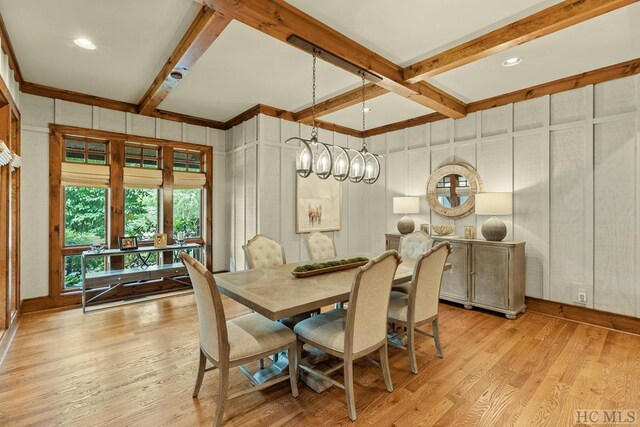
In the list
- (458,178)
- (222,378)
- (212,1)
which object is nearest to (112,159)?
(212,1)

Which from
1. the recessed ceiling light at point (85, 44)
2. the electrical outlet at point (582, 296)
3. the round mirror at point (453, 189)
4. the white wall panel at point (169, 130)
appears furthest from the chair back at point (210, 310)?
the electrical outlet at point (582, 296)

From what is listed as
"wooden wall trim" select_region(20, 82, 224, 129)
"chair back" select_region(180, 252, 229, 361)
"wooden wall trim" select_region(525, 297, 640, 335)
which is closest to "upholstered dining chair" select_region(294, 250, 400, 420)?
"chair back" select_region(180, 252, 229, 361)

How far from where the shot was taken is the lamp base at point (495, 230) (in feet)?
12.6

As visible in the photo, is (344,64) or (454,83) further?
(454,83)

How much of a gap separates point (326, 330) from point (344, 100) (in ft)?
9.81

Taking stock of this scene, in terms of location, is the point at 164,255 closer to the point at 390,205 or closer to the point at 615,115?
the point at 390,205

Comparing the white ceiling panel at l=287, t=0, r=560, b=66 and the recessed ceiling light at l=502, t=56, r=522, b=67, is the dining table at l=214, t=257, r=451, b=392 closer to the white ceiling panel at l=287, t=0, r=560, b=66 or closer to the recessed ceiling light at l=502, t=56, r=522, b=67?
the white ceiling panel at l=287, t=0, r=560, b=66

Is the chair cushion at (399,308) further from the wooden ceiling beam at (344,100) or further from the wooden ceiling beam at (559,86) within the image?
the wooden ceiling beam at (559,86)

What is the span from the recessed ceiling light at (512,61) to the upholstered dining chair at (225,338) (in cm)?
329

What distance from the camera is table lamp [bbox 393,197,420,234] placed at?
15.7 ft

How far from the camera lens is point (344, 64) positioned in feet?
9.34

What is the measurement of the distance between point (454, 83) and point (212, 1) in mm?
2827

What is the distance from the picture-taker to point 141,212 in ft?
15.5

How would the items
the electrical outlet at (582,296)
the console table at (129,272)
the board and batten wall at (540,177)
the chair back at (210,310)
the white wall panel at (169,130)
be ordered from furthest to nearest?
the white wall panel at (169,130), the console table at (129,272), the electrical outlet at (582,296), the board and batten wall at (540,177), the chair back at (210,310)
